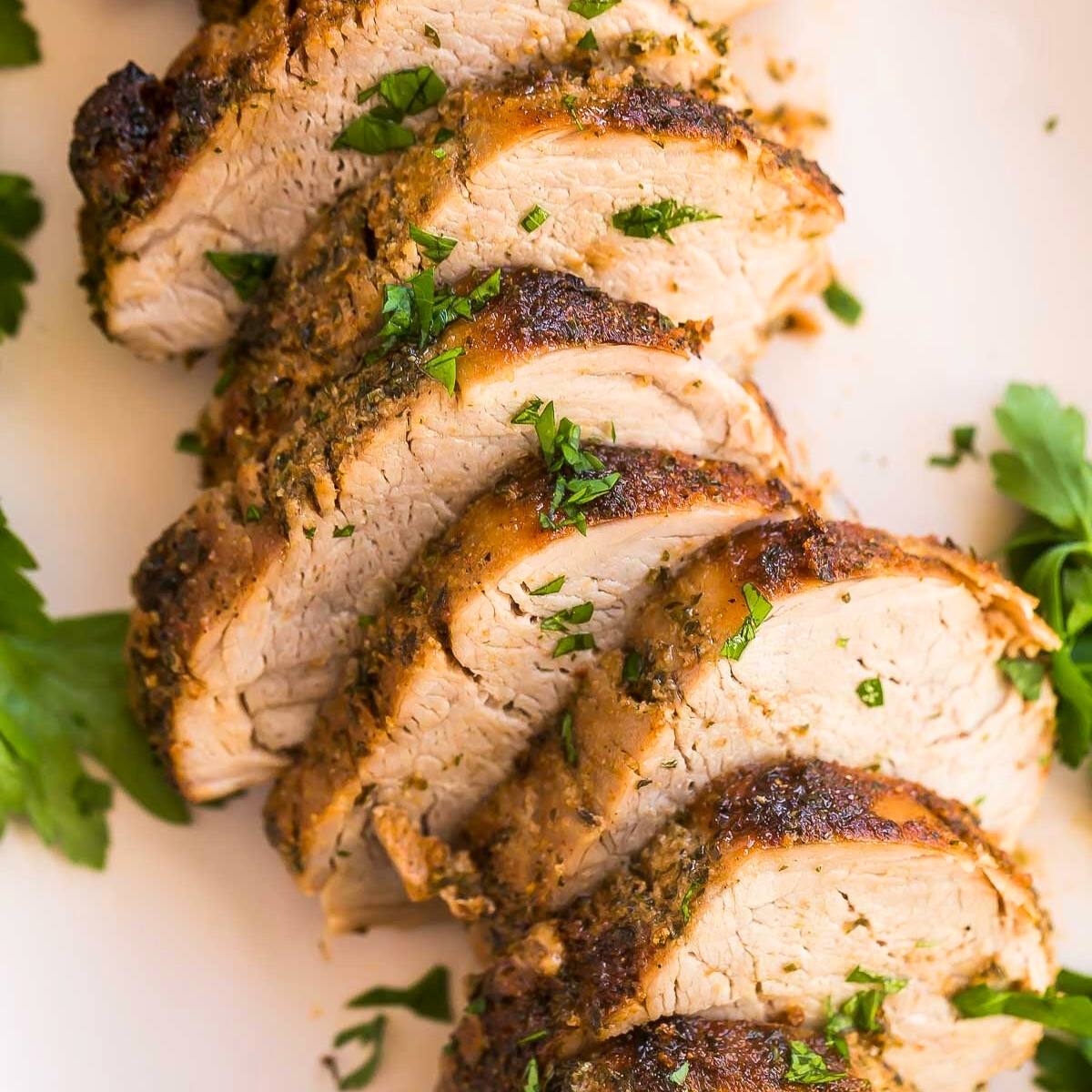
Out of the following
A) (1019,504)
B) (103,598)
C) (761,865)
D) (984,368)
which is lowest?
(103,598)

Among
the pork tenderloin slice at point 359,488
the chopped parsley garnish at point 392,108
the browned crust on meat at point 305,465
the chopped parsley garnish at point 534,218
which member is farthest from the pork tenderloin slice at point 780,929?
the chopped parsley garnish at point 392,108

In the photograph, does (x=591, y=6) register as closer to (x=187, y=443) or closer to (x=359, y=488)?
(x=359, y=488)

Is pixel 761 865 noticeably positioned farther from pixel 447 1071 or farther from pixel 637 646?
pixel 447 1071

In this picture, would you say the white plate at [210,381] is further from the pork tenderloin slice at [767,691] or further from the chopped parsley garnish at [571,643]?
the chopped parsley garnish at [571,643]

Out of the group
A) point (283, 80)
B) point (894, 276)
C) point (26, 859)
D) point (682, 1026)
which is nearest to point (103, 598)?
point (26, 859)

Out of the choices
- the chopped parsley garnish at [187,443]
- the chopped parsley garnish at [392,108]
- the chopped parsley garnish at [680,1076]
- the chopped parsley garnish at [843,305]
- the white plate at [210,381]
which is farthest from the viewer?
the chopped parsley garnish at [843,305]

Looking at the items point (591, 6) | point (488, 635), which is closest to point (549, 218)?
point (591, 6)
